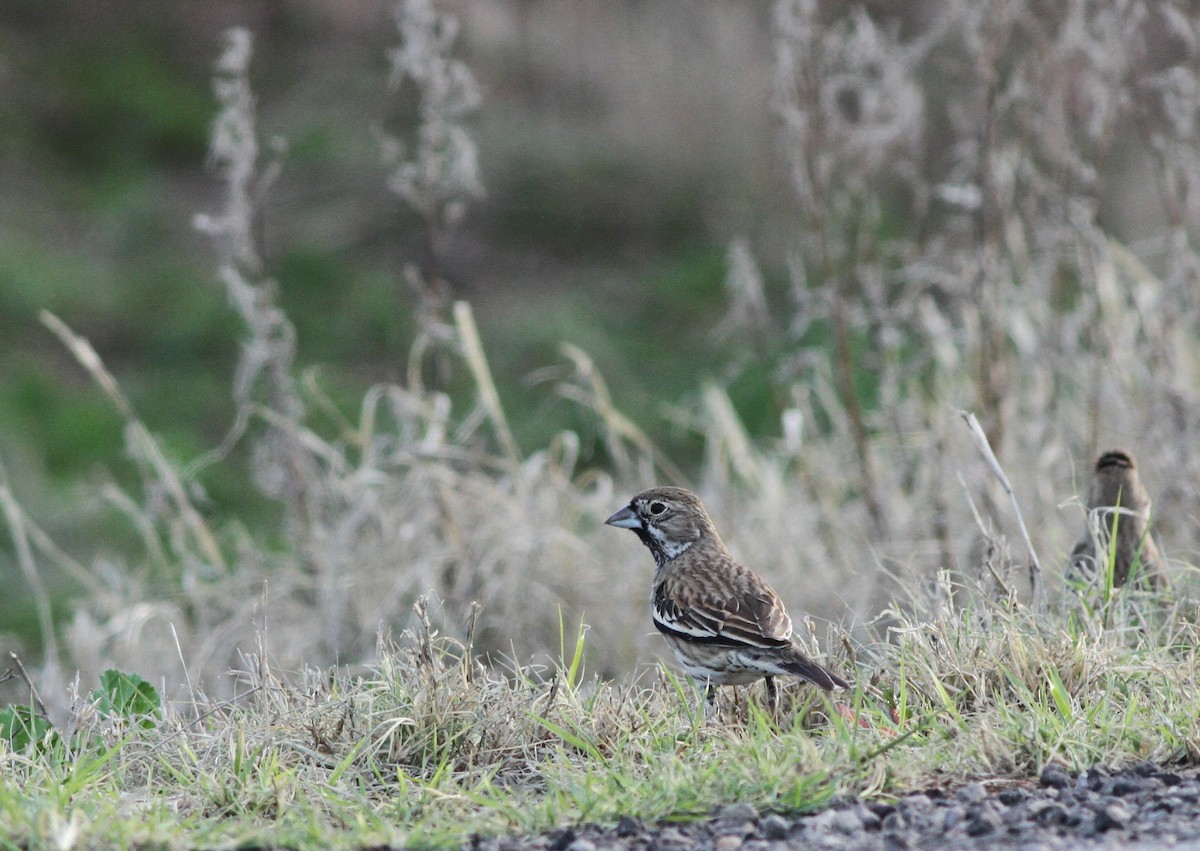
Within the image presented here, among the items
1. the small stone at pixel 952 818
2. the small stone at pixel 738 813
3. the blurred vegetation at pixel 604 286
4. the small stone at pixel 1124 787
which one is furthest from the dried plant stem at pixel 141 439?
the small stone at pixel 1124 787

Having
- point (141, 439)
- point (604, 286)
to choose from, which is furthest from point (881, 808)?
point (604, 286)

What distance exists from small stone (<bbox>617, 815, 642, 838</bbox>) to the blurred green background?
21.1 feet

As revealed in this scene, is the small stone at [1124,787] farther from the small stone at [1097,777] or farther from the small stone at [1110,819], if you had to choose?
the small stone at [1110,819]

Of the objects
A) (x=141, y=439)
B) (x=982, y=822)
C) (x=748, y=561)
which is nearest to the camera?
(x=982, y=822)

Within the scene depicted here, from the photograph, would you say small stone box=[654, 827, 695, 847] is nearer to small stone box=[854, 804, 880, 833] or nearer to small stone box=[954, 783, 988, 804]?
small stone box=[854, 804, 880, 833]

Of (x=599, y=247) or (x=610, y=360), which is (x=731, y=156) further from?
(x=610, y=360)

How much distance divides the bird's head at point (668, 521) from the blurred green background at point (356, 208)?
4454 millimetres

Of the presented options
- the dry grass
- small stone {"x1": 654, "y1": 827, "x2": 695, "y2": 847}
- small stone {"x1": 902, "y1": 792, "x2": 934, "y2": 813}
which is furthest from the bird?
small stone {"x1": 654, "y1": 827, "x2": 695, "y2": 847}

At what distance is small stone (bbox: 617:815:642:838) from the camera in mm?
3510

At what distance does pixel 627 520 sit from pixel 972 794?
2.11m

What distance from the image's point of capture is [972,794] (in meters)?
3.63

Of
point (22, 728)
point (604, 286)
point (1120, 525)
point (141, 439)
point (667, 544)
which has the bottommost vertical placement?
point (22, 728)

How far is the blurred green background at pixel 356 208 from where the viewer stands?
1073cm

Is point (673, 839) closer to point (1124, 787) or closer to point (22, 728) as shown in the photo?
point (1124, 787)
